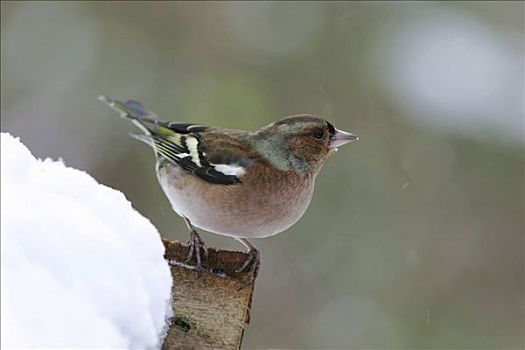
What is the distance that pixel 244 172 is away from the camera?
2869 mm

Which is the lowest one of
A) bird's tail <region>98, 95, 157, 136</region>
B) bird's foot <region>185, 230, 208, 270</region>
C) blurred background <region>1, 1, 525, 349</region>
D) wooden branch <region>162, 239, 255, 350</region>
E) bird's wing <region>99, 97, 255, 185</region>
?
wooden branch <region>162, 239, 255, 350</region>

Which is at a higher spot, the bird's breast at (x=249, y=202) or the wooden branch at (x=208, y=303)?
the bird's breast at (x=249, y=202)

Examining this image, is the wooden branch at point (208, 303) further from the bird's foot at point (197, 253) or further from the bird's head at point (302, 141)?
the bird's head at point (302, 141)

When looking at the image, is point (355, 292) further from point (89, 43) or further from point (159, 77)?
point (89, 43)

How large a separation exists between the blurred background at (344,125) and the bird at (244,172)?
2.46 metres

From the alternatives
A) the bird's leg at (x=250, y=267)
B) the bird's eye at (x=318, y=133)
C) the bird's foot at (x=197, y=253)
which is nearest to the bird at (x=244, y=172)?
the bird's eye at (x=318, y=133)

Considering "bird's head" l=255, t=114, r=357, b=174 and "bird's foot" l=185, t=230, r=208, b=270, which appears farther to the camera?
"bird's head" l=255, t=114, r=357, b=174

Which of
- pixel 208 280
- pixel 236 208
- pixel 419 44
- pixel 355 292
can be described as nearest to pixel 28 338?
pixel 208 280

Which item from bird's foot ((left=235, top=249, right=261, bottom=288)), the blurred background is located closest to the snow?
bird's foot ((left=235, top=249, right=261, bottom=288))

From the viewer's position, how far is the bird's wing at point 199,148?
289 cm

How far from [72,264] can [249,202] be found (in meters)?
1.55

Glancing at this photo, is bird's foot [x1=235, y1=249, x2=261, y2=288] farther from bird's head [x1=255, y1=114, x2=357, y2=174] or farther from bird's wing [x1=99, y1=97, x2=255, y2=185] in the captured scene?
bird's head [x1=255, y1=114, x2=357, y2=174]

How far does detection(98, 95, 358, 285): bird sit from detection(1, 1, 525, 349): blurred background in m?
2.46

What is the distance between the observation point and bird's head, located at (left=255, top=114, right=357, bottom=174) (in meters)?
2.98
